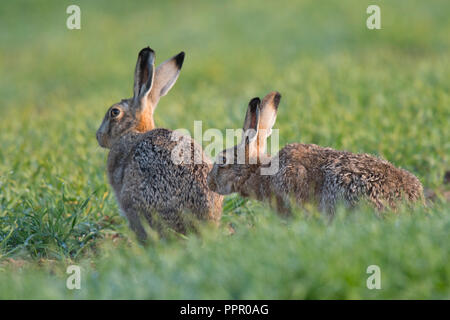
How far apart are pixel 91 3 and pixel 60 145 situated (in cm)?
1584

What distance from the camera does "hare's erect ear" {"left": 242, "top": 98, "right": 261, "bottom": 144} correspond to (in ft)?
17.5

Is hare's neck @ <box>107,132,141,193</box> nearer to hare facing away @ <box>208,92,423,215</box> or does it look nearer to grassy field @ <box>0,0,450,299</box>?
grassy field @ <box>0,0,450,299</box>

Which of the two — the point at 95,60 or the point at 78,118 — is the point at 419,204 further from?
the point at 95,60

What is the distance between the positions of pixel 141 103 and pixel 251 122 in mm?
1611

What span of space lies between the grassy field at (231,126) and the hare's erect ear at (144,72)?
110 centimetres

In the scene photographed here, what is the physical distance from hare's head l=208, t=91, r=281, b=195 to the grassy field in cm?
40

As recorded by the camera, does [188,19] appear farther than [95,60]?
Yes

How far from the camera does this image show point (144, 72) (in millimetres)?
6441

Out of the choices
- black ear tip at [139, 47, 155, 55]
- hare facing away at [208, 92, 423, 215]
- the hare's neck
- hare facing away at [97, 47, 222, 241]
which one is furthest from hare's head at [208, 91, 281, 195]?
black ear tip at [139, 47, 155, 55]

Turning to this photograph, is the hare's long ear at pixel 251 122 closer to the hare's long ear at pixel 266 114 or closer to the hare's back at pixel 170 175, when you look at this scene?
the hare's long ear at pixel 266 114

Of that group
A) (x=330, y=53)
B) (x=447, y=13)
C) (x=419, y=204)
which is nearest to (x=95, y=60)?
(x=330, y=53)

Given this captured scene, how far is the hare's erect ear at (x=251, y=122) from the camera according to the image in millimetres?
5336

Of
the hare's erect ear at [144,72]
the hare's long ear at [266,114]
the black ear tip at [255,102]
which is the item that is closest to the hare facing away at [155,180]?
the hare's erect ear at [144,72]

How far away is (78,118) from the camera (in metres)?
10.5
